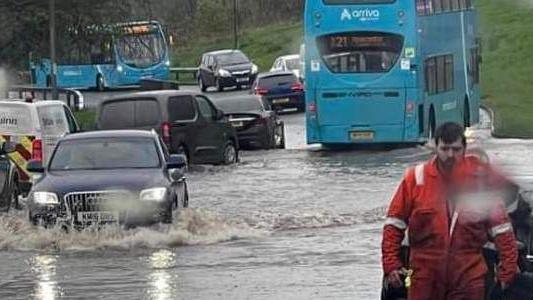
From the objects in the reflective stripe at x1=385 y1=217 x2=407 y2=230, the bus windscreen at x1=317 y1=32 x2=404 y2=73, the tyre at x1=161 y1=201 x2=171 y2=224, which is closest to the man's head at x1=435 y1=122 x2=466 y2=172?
the reflective stripe at x1=385 y1=217 x2=407 y2=230

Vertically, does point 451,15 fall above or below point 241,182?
above

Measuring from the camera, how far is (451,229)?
31.6 feet

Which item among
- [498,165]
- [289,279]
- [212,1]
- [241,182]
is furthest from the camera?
[212,1]

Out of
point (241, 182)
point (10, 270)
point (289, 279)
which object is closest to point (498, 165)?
point (289, 279)

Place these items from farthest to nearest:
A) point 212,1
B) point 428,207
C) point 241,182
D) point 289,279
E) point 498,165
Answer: point 212,1
point 241,182
point 289,279
point 498,165
point 428,207

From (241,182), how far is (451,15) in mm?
9808

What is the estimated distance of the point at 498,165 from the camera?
10719 mm

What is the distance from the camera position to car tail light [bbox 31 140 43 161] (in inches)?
1052

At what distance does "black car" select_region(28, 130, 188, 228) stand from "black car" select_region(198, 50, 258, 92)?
169 ft

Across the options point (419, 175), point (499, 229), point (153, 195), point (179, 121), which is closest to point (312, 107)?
point (179, 121)

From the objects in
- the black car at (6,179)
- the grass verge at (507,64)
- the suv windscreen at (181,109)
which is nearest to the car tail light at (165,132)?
the suv windscreen at (181,109)

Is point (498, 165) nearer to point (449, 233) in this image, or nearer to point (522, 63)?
point (449, 233)

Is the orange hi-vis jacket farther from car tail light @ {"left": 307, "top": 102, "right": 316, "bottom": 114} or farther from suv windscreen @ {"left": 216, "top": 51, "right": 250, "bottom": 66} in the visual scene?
suv windscreen @ {"left": 216, "top": 51, "right": 250, "bottom": 66}

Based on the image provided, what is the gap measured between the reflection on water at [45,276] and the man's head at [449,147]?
6.30 meters
